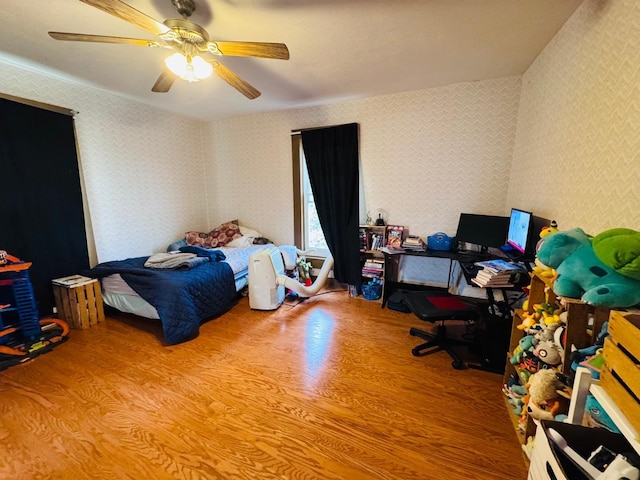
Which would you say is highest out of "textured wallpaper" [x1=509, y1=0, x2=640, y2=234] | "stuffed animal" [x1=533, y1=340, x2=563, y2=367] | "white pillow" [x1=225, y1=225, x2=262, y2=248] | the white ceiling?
A: the white ceiling

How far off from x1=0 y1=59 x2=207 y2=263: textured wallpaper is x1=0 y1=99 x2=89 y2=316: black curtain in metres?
0.13

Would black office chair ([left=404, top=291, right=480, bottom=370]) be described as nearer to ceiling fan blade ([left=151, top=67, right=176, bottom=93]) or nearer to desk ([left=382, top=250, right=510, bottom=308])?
desk ([left=382, top=250, right=510, bottom=308])

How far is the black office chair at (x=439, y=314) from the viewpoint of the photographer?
6.59ft

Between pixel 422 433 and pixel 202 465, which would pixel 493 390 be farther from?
pixel 202 465

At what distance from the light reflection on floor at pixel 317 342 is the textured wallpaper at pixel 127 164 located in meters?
2.43

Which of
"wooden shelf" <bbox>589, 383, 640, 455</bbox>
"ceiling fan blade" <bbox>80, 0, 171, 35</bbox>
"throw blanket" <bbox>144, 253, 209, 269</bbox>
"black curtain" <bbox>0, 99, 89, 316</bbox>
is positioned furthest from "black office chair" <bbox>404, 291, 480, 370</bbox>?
"black curtain" <bbox>0, 99, 89, 316</bbox>

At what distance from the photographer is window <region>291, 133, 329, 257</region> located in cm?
366

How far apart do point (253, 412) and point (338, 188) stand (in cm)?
254

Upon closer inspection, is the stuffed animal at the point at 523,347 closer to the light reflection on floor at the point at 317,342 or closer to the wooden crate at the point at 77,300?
the light reflection on floor at the point at 317,342

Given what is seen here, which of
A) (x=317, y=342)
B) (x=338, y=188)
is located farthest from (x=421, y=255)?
(x=317, y=342)

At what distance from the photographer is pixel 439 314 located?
6.57 feet

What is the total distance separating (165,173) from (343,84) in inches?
103

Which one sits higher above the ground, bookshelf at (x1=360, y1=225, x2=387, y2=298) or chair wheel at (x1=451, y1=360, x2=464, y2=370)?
bookshelf at (x1=360, y1=225, x2=387, y2=298)

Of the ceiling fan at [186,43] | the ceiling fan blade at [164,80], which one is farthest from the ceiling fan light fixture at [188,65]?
the ceiling fan blade at [164,80]
